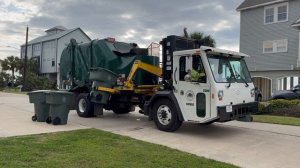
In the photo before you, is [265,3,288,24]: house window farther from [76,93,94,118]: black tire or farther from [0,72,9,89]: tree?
[0,72,9,89]: tree

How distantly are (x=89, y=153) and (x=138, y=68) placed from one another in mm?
4930

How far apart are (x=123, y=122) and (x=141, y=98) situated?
1.04 metres

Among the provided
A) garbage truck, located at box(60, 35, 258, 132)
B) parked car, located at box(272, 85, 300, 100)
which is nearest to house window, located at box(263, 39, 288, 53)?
parked car, located at box(272, 85, 300, 100)

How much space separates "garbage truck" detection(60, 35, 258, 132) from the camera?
8.70 m

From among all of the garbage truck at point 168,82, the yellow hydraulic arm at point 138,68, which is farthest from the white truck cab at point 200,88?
the yellow hydraulic arm at point 138,68

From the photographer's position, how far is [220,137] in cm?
906

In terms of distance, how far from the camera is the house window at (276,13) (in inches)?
1037

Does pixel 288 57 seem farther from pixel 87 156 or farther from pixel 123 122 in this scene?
pixel 87 156

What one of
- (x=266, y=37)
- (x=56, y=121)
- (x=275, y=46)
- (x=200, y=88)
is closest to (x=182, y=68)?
(x=200, y=88)

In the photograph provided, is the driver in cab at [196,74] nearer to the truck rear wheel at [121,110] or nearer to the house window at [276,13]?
the truck rear wheel at [121,110]

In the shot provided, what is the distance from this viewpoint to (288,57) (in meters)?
25.6

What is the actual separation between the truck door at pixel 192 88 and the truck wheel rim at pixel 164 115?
523mm

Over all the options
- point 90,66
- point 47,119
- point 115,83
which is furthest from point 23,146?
point 90,66

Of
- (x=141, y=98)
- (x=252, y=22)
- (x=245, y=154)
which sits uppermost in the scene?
(x=252, y=22)
